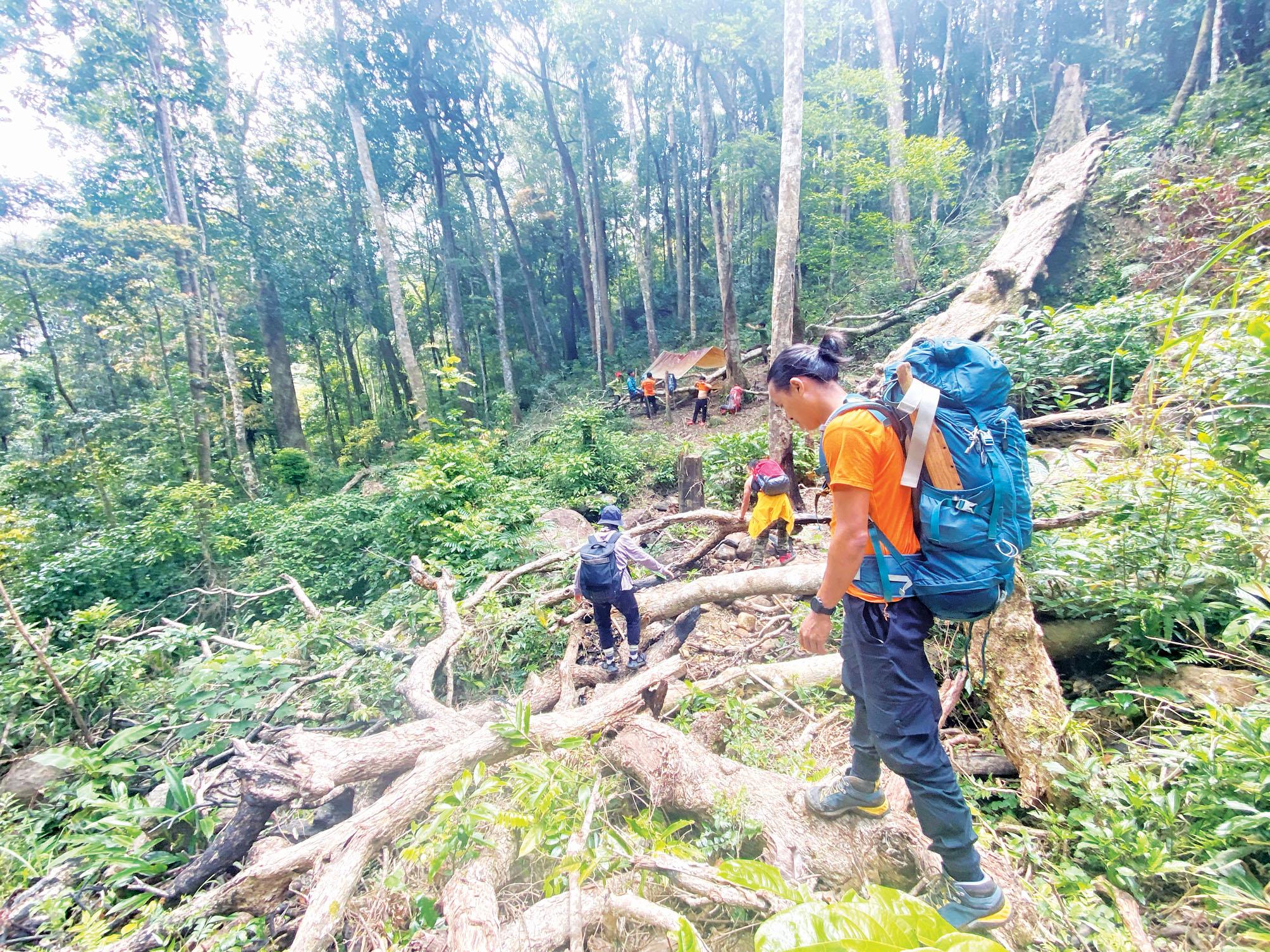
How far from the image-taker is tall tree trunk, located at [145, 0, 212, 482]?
1217 centimetres

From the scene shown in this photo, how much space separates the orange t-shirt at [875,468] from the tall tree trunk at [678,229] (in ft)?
69.6

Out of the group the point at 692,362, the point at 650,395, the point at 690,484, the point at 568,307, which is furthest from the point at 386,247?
the point at 568,307

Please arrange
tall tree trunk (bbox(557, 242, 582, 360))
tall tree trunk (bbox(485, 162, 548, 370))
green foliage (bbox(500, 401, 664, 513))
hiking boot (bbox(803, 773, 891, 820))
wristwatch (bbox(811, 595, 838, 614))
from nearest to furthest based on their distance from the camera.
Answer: wristwatch (bbox(811, 595, 838, 614))
hiking boot (bbox(803, 773, 891, 820))
green foliage (bbox(500, 401, 664, 513))
tall tree trunk (bbox(485, 162, 548, 370))
tall tree trunk (bbox(557, 242, 582, 360))

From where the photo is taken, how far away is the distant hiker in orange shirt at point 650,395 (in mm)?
14969

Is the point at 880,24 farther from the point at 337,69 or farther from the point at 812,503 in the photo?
the point at 337,69

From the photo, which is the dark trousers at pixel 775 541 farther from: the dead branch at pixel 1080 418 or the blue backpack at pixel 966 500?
the blue backpack at pixel 966 500

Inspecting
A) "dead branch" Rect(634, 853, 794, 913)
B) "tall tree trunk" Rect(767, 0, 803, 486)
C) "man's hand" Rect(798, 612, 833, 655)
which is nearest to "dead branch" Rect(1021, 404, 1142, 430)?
"tall tree trunk" Rect(767, 0, 803, 486)

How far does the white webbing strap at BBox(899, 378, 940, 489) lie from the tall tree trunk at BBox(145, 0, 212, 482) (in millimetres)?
14998

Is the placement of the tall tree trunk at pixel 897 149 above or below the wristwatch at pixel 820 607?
above

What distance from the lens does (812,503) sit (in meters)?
7.37

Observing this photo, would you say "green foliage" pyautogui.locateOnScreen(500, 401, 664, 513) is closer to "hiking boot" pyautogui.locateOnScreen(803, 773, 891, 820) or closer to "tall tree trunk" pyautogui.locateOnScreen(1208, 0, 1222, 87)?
"hiking boot" pyautogui.locateOnScreen(803, 773, 891, 820)

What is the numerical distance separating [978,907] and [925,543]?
3.74ft

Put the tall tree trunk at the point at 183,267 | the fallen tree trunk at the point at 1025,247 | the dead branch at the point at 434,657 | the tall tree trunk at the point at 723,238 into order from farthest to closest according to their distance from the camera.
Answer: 1. the tall tree trunk at the point at 723,238
2. the tall tree trunk at the point at 183,267
3. the fallen tree trunk at the point at 1025,247
4. the dead branch at the point at 434,657

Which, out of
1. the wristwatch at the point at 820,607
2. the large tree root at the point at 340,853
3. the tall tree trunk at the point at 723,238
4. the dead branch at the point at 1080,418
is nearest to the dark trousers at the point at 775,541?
the dead branch at the point at 1080,418
